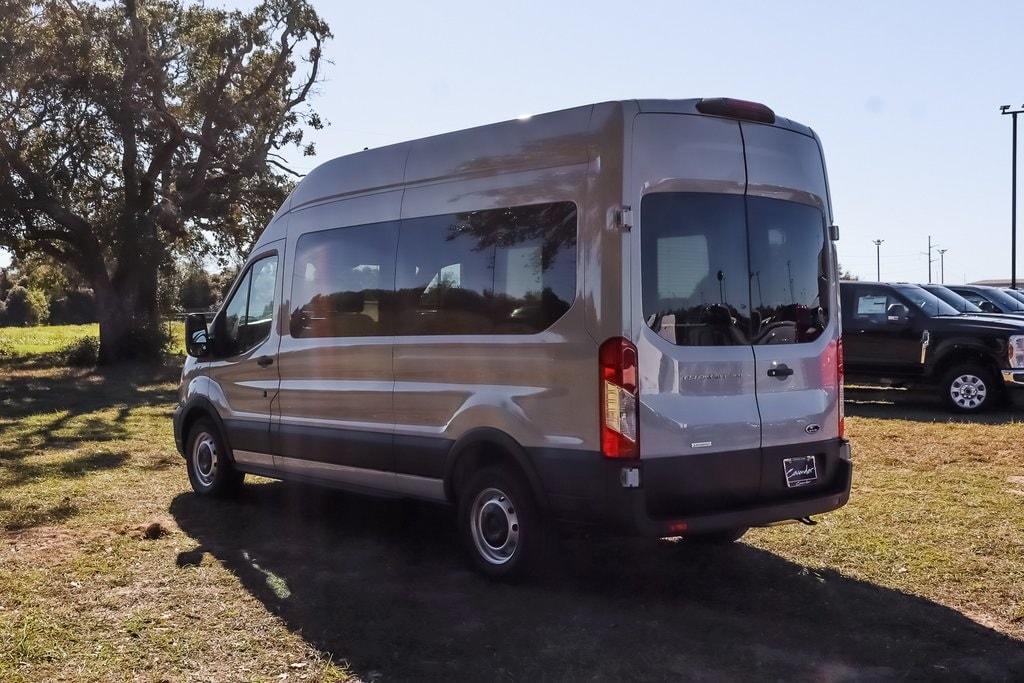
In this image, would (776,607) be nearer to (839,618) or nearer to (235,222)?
(839,618)

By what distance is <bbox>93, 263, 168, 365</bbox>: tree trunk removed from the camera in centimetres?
2581

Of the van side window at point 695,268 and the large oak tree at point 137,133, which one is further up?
the large oak tree at point 137,133

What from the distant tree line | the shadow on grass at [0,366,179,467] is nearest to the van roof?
the shadow on grass at [0,366,179,467]

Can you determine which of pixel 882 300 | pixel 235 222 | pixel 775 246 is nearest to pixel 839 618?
pixel 775 246

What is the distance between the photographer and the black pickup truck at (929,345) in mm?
13953

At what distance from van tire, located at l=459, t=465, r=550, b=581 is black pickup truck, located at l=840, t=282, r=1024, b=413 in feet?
33.5

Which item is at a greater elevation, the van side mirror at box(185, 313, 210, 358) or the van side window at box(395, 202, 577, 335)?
the van side window at box(395, 202, 577, 335)

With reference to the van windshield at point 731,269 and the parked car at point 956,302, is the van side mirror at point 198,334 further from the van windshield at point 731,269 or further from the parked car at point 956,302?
the parked car at point 956,302

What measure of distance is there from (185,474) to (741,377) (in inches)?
255

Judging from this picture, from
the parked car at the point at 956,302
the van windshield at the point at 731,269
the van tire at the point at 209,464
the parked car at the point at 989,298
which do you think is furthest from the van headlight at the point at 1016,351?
the van tire at the point at 209,464

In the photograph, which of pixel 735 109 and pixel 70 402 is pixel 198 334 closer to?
pixel 735 109

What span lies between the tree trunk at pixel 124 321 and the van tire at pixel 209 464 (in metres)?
17.6

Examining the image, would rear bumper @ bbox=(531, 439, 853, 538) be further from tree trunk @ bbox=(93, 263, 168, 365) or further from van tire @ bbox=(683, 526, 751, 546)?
tree trunk @ bbox=(93, 263, 168, 365)

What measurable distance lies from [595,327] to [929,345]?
10652 millimetres
